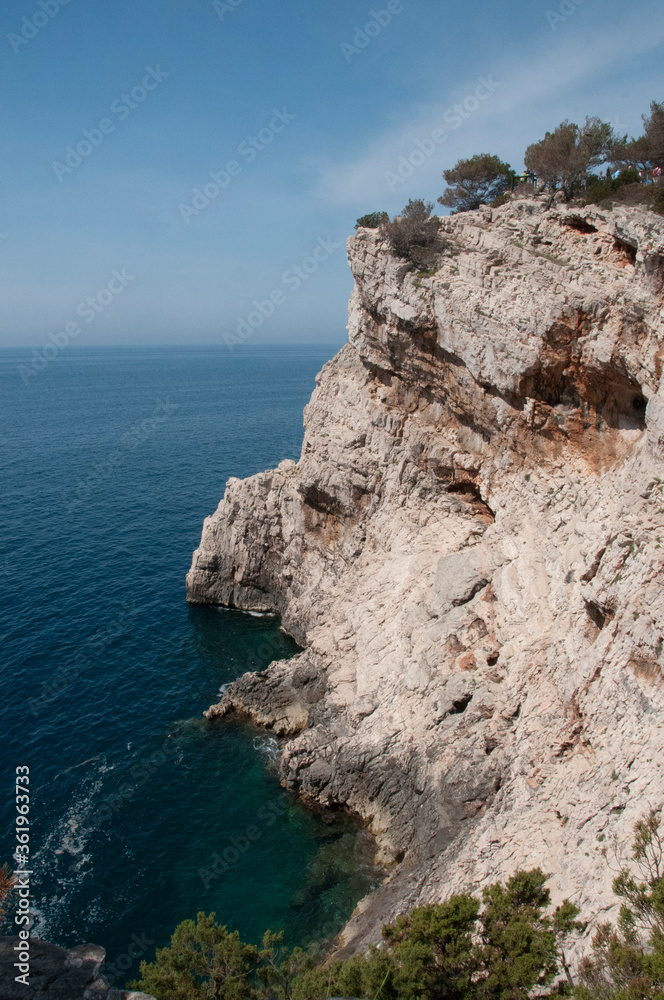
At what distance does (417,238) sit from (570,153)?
880 centimetres

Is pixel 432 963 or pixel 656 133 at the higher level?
pixel 656 133

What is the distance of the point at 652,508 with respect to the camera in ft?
72.9

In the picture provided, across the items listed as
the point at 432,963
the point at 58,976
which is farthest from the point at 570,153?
the point at 58,976

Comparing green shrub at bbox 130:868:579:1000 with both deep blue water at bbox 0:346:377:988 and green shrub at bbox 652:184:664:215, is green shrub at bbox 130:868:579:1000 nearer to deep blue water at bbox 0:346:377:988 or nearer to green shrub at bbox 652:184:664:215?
deep blue water at bbox 0:346:377:988

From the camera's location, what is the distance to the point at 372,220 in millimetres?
41250

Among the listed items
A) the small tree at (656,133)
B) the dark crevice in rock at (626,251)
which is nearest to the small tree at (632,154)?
the small tree at (656,133)

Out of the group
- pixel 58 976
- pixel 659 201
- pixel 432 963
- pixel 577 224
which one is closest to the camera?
pixel 58 976

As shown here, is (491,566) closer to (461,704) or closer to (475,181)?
(461,704)

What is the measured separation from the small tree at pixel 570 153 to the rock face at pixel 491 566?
239 centimetres

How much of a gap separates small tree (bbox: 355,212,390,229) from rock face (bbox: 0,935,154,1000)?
39851mm

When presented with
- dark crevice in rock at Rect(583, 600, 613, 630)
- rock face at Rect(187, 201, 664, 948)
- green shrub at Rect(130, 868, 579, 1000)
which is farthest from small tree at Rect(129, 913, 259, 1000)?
dark crevice in rock at Rect(583, 600, 613, 630)

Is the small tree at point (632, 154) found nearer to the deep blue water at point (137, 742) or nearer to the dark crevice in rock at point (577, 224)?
the dark crevice in rock at point (577, 224)

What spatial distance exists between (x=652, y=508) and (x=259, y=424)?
91.4m
